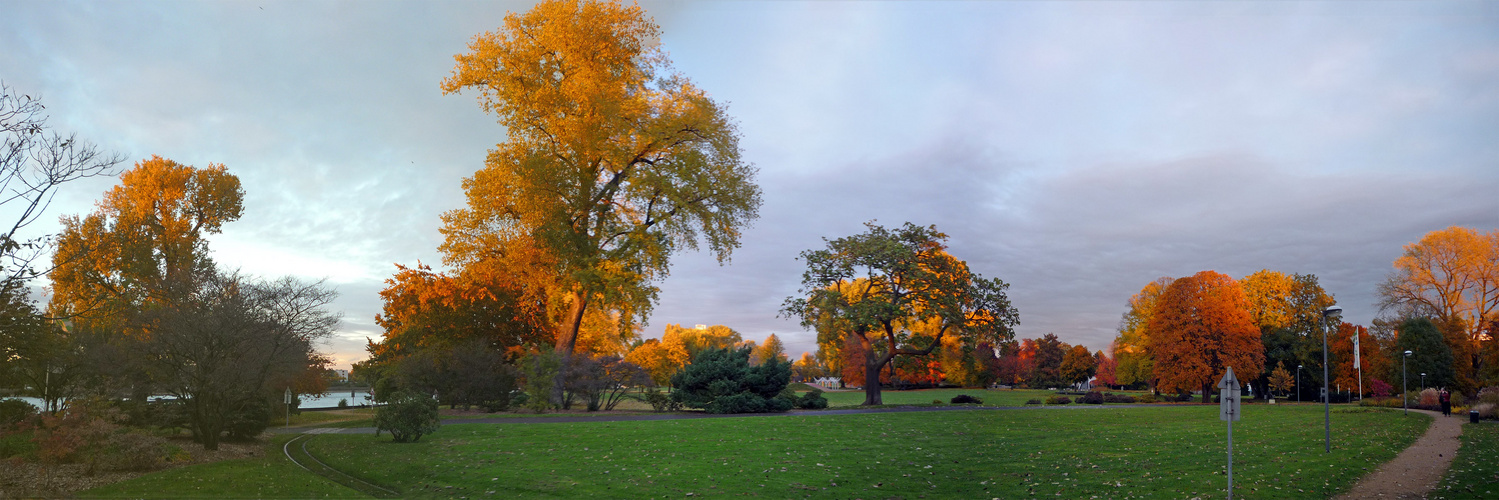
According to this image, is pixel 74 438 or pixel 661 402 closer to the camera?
pixel 74 438

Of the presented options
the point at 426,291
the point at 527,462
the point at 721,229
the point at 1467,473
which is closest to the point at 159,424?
the point at 527,462

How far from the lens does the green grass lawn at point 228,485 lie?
12656 mm

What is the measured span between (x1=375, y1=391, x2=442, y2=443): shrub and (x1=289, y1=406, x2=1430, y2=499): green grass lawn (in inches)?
20.0

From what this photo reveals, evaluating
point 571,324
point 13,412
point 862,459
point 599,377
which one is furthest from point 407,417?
point 571,324

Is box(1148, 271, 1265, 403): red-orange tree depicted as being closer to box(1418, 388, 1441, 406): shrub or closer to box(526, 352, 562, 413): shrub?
box(1418, 388, 1441, 406): shrub

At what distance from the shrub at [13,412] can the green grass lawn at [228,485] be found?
7.56 metres

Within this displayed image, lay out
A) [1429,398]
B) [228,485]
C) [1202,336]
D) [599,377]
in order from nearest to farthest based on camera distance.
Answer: [228,485] → [599,377] → [1429,398] → [1202,336]

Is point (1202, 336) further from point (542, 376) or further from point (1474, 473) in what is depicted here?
point (542, 376)

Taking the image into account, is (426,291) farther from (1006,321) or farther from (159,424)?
(1006,321)

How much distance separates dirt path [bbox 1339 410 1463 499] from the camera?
41.3ft

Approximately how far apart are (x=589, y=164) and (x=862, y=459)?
2103 cm

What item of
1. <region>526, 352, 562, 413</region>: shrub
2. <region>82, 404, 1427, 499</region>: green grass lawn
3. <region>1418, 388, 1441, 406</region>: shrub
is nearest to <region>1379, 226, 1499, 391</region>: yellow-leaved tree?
<region>1418, 388, 1441, 406</region>: shrub

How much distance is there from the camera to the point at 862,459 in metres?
15.1

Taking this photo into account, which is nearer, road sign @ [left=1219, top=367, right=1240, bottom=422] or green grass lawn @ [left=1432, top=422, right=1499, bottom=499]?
green grass lawn @ [left=1432, top=422, right=1499, bottom=499]
